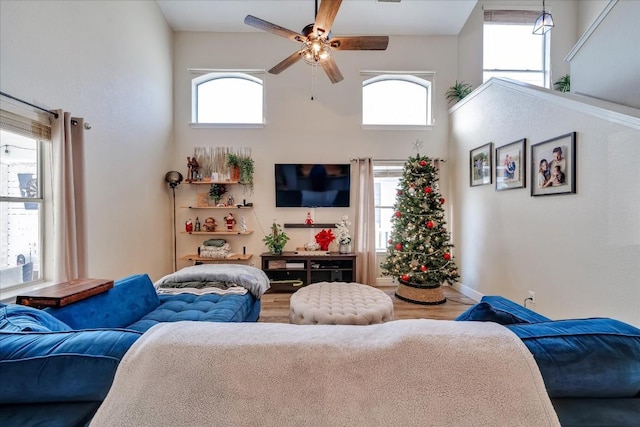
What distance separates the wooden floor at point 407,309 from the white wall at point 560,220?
1.28 feet

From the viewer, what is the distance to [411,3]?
13.4 ft

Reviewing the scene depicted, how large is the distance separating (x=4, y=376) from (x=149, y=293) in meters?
1.55

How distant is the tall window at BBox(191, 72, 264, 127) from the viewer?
4.63 meters

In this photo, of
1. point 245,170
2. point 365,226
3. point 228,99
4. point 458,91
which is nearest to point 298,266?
point 365,226

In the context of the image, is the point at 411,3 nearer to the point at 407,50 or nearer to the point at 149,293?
the point at 407,50

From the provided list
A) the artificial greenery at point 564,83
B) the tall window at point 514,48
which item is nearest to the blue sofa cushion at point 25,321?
the tall window at point 514,48

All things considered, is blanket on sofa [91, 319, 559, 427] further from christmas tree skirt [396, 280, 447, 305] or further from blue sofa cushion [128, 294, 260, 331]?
christmas tree skirt [396, 280, 447, 305]

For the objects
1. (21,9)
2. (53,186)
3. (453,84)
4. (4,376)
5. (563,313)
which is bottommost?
(563,313)

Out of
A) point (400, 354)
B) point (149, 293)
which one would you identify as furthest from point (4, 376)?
point (149, 293)

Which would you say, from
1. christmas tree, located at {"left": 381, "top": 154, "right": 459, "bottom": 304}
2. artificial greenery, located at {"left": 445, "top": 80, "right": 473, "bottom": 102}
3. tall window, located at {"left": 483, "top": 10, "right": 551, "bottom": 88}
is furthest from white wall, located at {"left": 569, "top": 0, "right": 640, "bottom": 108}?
tall window, located at {"left": 483, "top": 10, "right": 551, "bottom": 88}

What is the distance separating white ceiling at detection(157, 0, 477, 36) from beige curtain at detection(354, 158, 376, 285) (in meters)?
2.18

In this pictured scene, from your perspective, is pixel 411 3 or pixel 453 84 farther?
pixel 453 84

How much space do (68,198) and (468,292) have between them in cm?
487

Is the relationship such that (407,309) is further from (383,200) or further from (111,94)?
(111,94)
